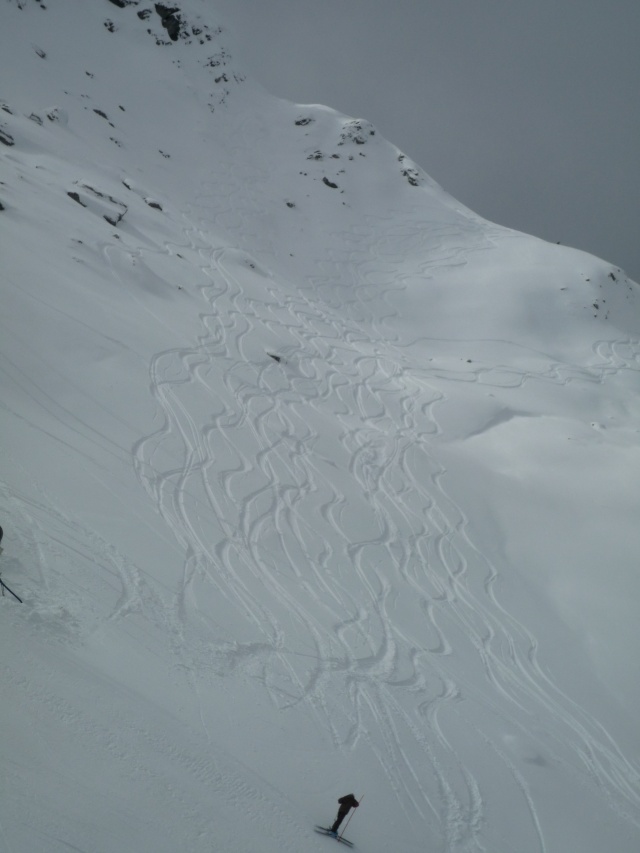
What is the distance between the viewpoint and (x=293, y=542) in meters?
8.52

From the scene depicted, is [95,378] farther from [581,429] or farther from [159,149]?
[159,149]

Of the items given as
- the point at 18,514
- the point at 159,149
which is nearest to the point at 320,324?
the point at 18,514

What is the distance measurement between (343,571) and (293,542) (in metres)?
0.96

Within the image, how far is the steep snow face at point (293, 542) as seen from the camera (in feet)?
14.9

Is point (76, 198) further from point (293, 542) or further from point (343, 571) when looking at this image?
point (343, 571)

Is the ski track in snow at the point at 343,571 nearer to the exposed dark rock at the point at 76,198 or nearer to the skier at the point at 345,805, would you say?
the skier at the point at 345,805

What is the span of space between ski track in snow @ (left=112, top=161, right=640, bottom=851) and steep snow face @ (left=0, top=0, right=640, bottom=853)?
0.16 feet

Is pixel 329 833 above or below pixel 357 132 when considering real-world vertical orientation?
below

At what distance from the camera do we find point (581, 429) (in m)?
14.7

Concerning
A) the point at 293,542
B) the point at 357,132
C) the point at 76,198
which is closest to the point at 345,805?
the point at 293,542

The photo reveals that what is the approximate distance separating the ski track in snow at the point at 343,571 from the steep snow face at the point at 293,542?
5cm

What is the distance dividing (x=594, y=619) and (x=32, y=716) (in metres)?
8.90

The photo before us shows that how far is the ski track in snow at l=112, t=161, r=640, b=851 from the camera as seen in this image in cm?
591

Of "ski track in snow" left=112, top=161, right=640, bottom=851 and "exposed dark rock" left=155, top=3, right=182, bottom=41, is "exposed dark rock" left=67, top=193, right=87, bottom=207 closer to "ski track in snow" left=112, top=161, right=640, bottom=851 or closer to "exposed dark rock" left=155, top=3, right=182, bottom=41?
"ski track in snow" left=112, top=161, right=640, bottom=851
